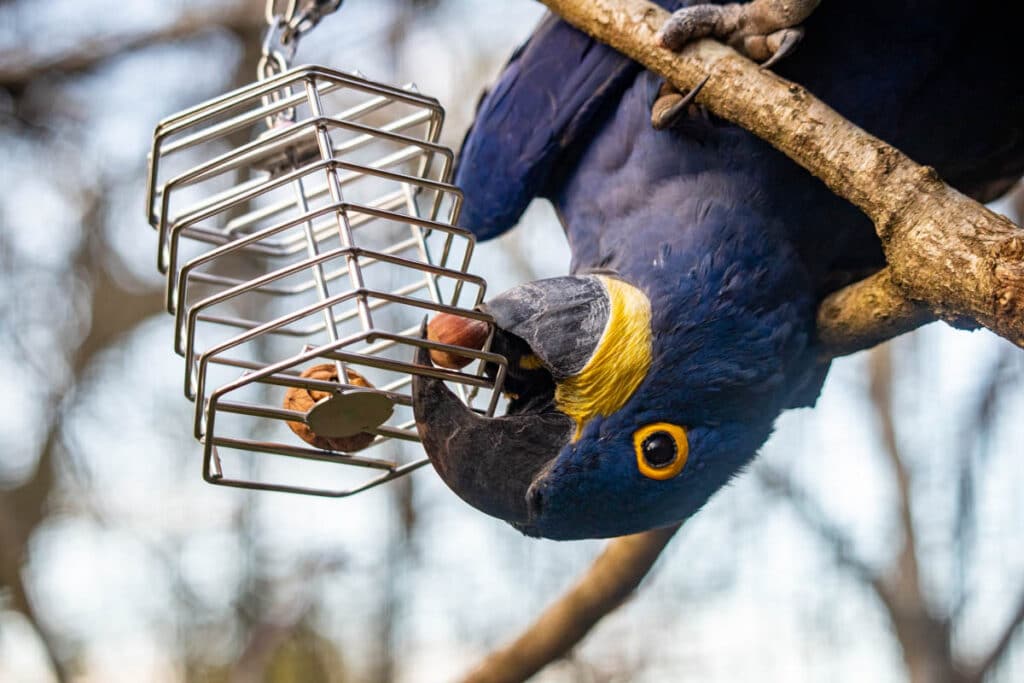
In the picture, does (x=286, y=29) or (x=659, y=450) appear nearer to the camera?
(x=659, y=450)

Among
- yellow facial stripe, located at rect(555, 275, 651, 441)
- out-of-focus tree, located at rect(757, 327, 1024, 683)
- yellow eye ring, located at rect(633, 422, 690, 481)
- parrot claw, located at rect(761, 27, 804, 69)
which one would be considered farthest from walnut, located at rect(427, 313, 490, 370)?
out-of-focus tree, located at rect(757, 327, 1024, 683)

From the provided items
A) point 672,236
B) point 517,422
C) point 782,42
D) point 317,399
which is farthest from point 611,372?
point 782,42

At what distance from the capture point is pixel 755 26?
5.45 ft

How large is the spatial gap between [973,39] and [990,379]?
1.81 meters

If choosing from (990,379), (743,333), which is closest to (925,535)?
(990,379)

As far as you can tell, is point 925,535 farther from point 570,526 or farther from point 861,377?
point 570,526

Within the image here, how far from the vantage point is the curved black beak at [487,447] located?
1444 mm

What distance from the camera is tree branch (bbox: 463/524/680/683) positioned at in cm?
195

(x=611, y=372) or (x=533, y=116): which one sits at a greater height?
(x=533, y=116)

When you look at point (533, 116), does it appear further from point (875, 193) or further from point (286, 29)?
point (875, 193)

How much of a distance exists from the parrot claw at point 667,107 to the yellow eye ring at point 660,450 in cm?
50

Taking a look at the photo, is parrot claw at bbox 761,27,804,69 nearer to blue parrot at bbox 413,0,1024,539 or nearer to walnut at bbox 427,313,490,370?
blue parrot at bbox 413,0,1024,539

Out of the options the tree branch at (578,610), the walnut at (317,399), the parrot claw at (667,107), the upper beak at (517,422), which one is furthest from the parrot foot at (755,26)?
the tree branch at (578,610)

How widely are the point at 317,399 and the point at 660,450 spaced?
0.48 m
